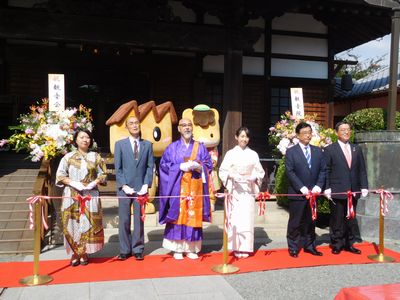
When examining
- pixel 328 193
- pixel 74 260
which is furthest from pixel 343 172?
pixel 74 260

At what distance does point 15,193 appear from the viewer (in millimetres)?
7602

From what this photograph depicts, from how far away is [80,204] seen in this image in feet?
17.7

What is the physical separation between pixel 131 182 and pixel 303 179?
2.42 m

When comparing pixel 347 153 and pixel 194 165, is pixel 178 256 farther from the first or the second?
pixel 347 153

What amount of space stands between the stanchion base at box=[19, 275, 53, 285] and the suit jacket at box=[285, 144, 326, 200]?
3.39 meters

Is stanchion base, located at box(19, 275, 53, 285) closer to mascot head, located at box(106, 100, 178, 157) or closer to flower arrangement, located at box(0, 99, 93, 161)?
flower arrangement, located at box(0, 99, 93, 161)

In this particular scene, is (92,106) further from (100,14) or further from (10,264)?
(10,264)

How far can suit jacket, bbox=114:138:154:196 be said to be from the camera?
18.7ft

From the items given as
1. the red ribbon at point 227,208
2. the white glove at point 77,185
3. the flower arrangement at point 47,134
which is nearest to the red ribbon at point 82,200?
the white glove at point 77,185

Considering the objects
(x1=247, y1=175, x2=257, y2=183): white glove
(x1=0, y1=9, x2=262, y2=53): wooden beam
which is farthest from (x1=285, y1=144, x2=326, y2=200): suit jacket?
(x1=0, y1=9, x2=262, y2=53): wooden beam

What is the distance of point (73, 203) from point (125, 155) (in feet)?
3.00

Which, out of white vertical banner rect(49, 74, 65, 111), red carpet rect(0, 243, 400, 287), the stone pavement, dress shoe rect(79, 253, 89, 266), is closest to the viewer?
the stone pavement

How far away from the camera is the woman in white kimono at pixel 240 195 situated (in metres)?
5.95

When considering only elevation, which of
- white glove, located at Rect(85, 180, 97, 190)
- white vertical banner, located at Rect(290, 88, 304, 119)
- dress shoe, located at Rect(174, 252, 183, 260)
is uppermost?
white vertical banner, located at Rect(290, 88, 304, 119)
